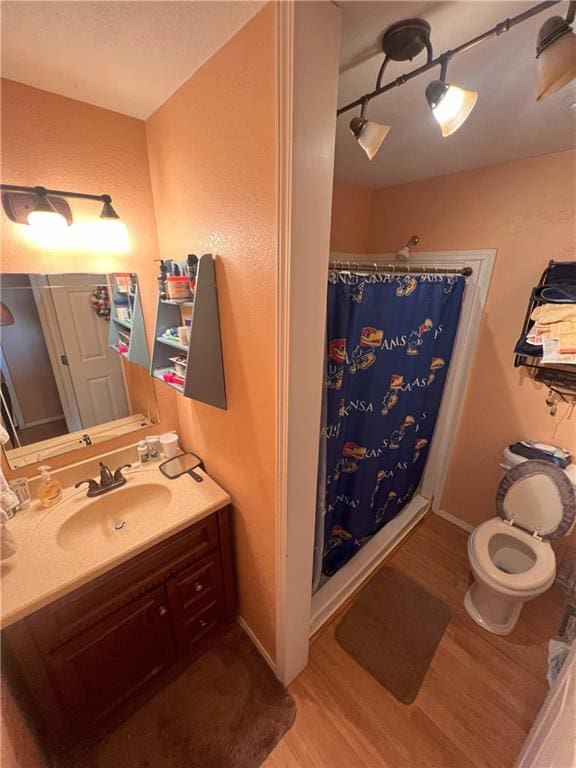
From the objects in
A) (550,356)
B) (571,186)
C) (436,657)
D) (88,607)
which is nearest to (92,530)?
(88,607)

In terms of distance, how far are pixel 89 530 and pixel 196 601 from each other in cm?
56

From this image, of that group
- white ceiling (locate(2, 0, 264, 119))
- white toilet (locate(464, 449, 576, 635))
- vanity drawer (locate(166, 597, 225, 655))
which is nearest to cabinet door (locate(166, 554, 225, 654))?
vanity drawer (locate(166, 597, 225, 655))

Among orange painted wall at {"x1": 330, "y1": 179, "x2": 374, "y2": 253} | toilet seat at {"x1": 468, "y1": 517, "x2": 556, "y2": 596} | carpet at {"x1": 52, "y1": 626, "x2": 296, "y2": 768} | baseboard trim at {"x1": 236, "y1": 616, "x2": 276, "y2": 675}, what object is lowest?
carpet at {"x1": 52, "y1": 626, "x2": 296, "y2": 768}

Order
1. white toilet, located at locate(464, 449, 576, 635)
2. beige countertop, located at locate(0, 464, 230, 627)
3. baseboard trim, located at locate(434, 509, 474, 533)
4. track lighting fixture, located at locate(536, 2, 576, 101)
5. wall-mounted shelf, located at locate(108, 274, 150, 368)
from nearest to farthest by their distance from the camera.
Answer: track lighting fixture, located at locate(536, 2, 576, 101)
beige countertop, located at locate(0, 464, 230, 627)
wall-mounted shelf, located at locate(108, 274, 150, 368)
white toilet, located at locate(464, 449, 576, 635)
baseboard trim, located at locate(434, 509, 474, 533)

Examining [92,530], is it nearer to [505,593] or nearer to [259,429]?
[259,429]

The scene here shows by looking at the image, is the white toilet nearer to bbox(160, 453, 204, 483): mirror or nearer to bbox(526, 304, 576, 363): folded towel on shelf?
bbox(526, 304, 576, 363): folded towel on shelf

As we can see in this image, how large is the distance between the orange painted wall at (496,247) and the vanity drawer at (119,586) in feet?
5.92

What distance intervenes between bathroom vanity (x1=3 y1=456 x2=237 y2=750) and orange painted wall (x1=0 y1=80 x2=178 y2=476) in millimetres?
408

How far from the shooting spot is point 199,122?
98 cm

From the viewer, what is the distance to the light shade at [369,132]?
1.04 m

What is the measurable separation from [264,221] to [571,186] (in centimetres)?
169

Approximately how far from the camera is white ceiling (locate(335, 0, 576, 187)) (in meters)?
0.74

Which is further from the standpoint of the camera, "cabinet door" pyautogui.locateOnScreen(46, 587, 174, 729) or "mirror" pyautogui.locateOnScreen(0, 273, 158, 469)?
"mirror" pyautogui.locateOnScreen(0, 273, 158, 469)

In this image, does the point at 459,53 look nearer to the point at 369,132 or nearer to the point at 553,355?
the point at 369,132
